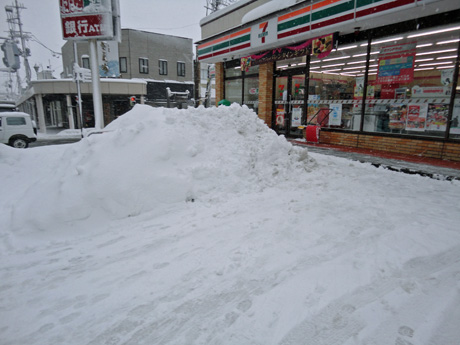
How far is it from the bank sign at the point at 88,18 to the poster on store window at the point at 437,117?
32.0ft

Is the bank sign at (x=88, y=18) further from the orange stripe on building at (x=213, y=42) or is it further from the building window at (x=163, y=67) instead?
the building window at (x=163, y=67)

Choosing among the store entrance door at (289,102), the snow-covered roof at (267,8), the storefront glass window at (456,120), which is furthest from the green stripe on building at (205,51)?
the storefront glass window at (456,120)

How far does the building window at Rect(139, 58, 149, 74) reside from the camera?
3200cm

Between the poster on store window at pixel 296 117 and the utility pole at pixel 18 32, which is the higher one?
the utility pole at pixel 18 32

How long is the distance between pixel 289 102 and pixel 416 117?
493 centimetres

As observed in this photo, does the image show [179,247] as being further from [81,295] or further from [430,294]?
[430,294]

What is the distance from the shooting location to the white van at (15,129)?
13.8m

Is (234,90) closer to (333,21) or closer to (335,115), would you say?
(335,115)

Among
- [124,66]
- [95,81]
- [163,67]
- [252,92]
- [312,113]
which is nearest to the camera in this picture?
[95,81]

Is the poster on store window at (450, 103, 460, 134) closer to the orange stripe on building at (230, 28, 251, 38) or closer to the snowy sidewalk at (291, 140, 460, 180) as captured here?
Result: the snowy sidewalk at (291, 140, 460, 180)

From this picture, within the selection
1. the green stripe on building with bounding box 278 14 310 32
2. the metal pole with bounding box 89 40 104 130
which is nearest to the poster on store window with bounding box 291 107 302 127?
the green stripe on building with bounding box 278 14 310 32

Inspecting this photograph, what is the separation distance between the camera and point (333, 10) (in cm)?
788

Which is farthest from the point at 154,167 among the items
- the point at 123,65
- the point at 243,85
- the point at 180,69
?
the point at 180,69

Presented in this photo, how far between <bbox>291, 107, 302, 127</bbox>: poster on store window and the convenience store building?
0.04 metres
